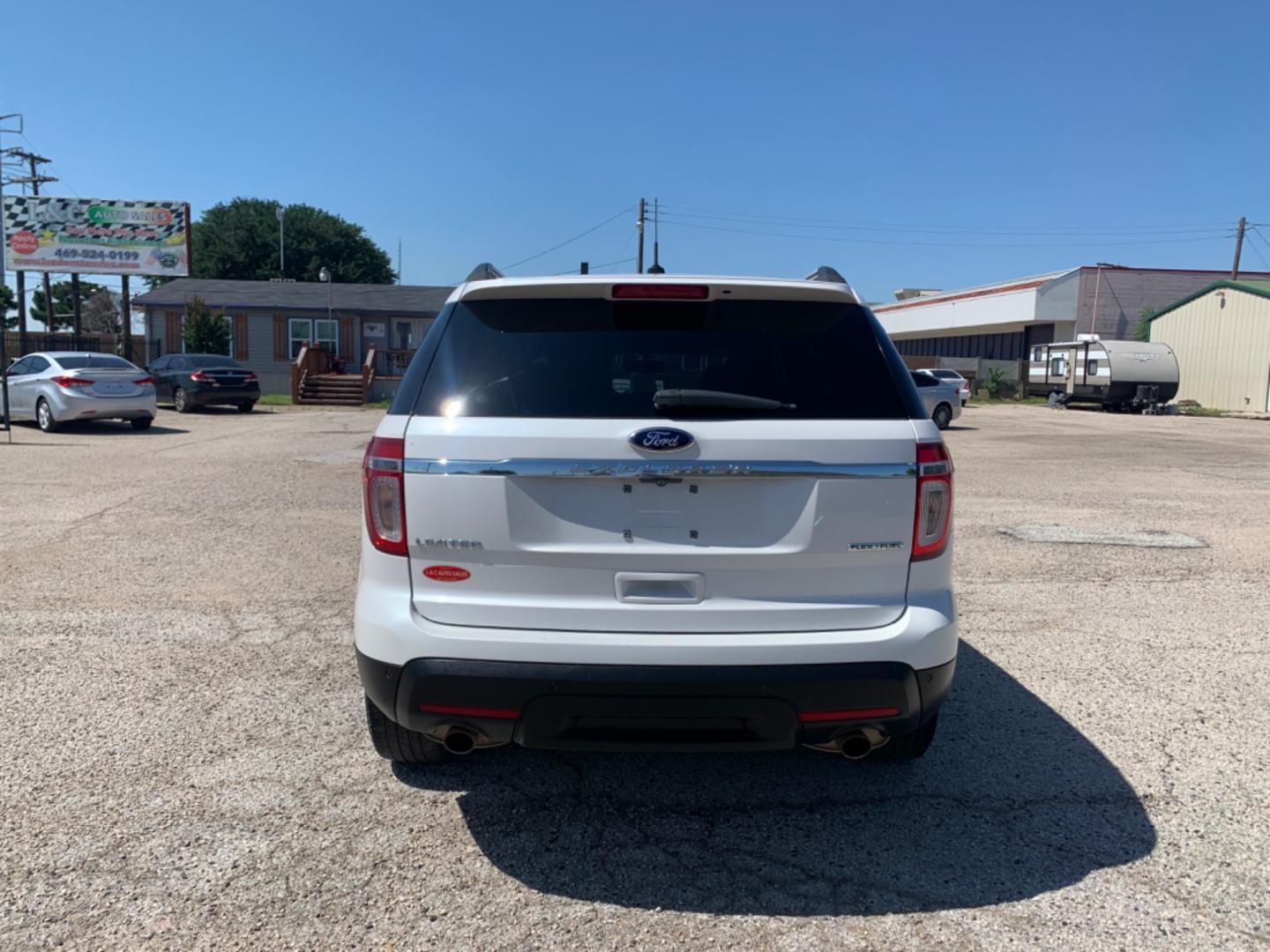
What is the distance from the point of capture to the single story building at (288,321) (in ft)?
125

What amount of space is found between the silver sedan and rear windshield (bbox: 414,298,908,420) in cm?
1609

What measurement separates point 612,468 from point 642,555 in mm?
282

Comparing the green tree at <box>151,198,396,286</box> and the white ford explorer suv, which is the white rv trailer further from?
the green tree at <box>151,198,396,286</box>

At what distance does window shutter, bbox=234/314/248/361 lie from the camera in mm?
38812

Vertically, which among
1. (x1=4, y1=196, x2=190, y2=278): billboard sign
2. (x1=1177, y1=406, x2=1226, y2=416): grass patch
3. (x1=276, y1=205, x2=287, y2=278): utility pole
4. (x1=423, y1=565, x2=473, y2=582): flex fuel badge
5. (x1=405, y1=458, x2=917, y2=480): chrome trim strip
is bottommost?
(x1=1177, y1=406, x2=1226, y2=416): grass patch

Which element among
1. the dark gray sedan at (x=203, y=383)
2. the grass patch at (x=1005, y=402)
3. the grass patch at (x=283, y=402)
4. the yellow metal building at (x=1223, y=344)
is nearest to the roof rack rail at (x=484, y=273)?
the dark gray sedan at (x=203, y=383)

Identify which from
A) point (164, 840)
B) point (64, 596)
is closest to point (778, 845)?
point (164, 840)

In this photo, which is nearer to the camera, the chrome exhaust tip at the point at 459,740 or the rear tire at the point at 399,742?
the chrome exhaust tip at the point at 459,740

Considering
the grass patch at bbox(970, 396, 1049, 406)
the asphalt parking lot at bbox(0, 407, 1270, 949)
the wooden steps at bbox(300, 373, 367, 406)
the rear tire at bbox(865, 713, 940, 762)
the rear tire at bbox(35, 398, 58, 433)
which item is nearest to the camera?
the asphalt parking lot at bbox(0, 407, 1270, 949)

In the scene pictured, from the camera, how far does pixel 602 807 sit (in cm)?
347

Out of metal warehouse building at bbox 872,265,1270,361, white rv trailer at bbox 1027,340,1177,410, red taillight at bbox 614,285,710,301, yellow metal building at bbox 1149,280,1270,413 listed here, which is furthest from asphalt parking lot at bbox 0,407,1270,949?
metal warehouse building at bbox 872,265,1270,361

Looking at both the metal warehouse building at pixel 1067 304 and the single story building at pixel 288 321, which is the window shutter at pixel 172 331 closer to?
the single story building at pixel 288 321

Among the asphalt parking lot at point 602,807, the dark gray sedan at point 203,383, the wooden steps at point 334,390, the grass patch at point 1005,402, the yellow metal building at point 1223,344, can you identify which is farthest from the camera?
the grass patch at point 1005,402

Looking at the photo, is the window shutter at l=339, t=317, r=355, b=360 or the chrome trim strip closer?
the chrome trim strip
